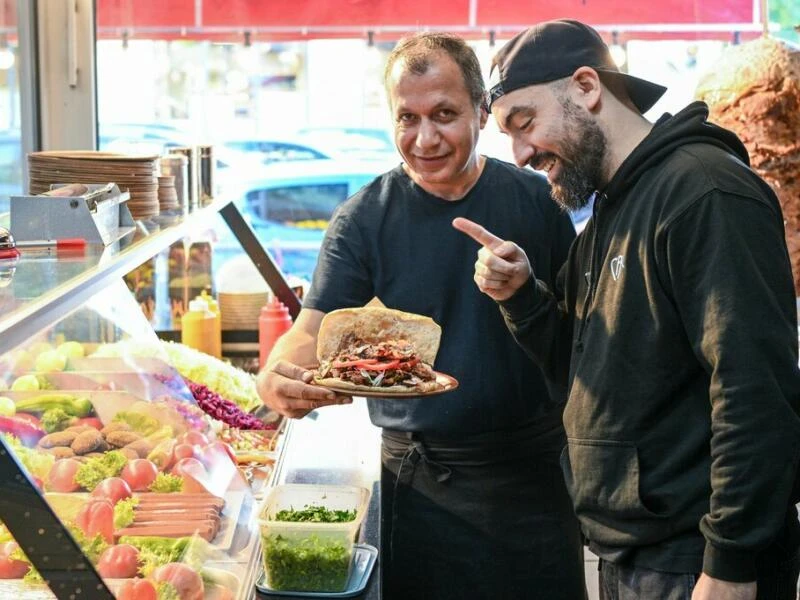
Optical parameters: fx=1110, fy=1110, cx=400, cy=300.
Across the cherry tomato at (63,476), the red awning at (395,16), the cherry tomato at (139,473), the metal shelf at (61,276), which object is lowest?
the cherry tomato at (139,473)

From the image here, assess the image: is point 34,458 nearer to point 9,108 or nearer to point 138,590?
point 138,590

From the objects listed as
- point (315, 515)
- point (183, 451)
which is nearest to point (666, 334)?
point (315, 515)

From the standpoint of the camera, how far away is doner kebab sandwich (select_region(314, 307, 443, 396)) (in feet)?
9.35

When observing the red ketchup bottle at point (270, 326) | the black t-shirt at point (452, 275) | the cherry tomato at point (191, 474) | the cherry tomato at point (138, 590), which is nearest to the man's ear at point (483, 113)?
the black t-shirt at point (452, 275)

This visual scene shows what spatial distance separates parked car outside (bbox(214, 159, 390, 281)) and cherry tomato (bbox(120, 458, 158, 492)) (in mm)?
4055

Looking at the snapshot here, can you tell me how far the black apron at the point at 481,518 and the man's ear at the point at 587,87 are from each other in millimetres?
1230

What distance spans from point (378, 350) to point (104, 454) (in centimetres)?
76

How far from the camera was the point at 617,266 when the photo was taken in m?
2.35

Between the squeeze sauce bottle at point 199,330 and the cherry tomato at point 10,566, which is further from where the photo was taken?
the squeeze sauce bottle at point 199,330

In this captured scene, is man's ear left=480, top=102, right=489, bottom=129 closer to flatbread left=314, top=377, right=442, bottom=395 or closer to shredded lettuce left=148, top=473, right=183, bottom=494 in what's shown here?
flatbread left=314, top=377, right=442, bottom=395

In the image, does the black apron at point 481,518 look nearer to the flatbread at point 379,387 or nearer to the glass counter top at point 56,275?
the flatbread at point 379,387

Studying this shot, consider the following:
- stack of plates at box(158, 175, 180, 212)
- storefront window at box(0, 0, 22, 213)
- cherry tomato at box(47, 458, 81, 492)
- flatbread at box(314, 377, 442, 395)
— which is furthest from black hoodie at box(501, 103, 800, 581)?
storefront window at box(0, 0, 22, 213)

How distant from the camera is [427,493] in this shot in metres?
3.46

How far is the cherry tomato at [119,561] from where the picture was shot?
2352 mm
